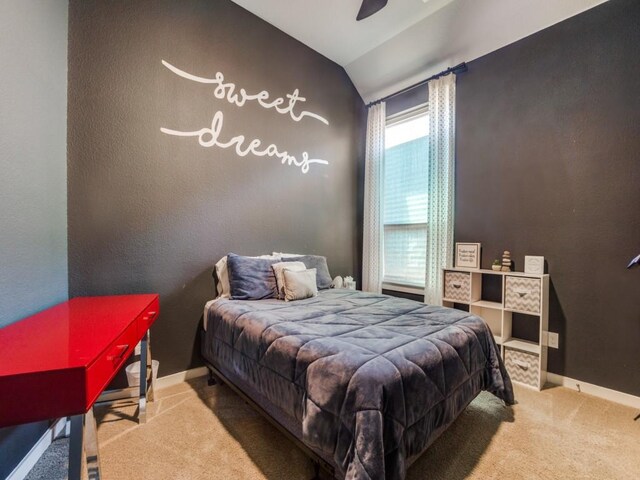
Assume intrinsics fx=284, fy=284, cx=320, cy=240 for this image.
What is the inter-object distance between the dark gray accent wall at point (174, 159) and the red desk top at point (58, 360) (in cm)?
85

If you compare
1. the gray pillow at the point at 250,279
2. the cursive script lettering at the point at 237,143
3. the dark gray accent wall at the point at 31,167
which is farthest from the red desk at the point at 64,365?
the cursive script lettering at the point at 237,143

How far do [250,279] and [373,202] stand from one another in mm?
1939

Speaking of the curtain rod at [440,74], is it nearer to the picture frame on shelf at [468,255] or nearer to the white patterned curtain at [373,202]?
the white patterned curtain at [373,202]

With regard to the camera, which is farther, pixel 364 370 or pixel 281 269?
pixel 281 269

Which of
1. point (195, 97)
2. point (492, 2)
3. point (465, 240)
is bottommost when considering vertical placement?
point (465, 240)

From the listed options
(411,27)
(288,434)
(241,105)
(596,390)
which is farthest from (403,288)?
(411,27)

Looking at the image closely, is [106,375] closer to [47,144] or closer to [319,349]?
[319,349]

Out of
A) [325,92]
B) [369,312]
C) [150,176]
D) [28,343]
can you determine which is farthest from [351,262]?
[28,343]

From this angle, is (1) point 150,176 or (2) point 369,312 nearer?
(2) point 369,312

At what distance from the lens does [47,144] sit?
1.66 m

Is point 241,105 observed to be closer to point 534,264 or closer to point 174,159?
point 174,159

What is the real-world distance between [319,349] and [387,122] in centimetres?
315

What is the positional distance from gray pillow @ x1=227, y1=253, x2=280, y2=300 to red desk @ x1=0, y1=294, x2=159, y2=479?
0.99 m

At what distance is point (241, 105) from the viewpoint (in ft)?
8.91
